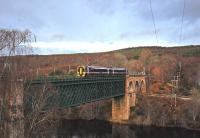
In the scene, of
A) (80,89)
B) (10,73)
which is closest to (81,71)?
(80,89)

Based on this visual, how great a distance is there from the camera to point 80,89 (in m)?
55.3

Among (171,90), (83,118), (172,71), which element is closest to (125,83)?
(83,118)

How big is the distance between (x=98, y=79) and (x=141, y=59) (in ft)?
222

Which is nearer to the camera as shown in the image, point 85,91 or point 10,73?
point 10,73

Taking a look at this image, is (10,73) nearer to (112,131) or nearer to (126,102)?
(112,131)

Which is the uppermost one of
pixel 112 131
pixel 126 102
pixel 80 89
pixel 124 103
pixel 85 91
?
pixel 80 89

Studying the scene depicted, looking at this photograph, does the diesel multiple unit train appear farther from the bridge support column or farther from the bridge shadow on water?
the bridge shadow on water

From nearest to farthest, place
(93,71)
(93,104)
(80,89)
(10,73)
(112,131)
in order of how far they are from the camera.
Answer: (10,73)
(80,89)
(93,71)
(112,131)
(93,104)

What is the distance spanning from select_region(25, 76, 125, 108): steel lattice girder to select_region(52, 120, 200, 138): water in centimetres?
582

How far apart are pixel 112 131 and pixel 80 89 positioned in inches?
540

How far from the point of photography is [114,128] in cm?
6925

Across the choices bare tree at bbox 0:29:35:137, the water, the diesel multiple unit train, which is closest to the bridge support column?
the diesel multiple unit train

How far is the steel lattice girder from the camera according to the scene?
4669cm

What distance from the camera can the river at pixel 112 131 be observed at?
61281mm
